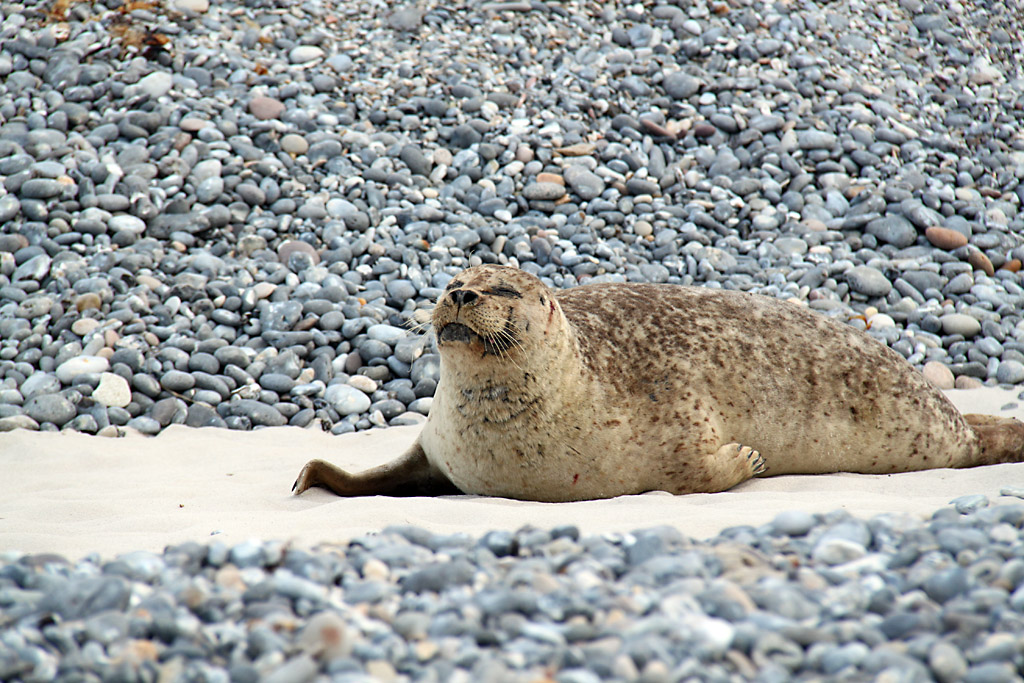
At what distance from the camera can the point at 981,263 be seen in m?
6.80

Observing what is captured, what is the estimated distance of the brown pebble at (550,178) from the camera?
23.8 ft

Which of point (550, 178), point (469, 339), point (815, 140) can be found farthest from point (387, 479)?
point (815, 140)

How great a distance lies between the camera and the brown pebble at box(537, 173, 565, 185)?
7.25 meters

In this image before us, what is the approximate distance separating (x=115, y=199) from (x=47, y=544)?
4.44 meters

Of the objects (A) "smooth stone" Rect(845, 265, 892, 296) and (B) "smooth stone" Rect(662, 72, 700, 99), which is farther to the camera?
(B) "smooth stone" Rect(662, 72, 700, 99)

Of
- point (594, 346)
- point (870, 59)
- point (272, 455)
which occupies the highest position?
point (870, 59)

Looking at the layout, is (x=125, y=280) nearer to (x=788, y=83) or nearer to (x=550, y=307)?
(x=550, y=307)

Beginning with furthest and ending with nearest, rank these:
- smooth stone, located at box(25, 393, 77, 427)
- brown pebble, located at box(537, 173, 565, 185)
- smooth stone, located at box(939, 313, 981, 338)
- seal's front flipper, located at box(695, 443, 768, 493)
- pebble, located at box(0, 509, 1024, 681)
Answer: brown pebble, located at box(537, 173, 565, 185)
smooth stone, located at box(939, 313, 981, 338)
smooth stone, located at box(25, 393, 77, 427)
seal's front flipper, located at box(695, 443, 768, 493)
pebble, located at box(0, 509, 1024, 681)

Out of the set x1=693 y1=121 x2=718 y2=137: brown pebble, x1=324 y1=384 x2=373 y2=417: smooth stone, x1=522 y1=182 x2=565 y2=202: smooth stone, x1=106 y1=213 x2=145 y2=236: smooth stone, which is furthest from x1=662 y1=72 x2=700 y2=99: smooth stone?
x1=106 y1=213 x2=145 y2=236: smooth stone

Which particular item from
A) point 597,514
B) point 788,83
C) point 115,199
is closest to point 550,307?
point 597,514

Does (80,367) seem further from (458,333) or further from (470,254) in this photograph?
(458,333)

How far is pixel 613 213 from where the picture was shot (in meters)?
7.03

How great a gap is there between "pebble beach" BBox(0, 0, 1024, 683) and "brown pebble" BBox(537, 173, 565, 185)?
6 cm

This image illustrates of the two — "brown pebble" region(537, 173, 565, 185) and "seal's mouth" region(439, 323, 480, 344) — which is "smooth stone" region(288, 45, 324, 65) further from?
"seal's mouth" region(439, 323, 480, 344)
